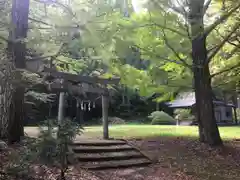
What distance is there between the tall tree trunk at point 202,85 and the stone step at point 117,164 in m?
2.41

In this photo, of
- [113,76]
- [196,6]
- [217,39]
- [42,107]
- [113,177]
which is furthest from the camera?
[42,107]

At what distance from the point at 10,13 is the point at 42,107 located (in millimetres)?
15076

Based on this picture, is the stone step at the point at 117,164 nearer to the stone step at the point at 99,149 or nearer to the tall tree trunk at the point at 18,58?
the stone step at the point at 99,149

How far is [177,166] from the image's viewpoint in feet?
20.4

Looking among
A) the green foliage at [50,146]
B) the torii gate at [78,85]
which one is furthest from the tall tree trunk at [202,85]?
the green foliage at [50,146]

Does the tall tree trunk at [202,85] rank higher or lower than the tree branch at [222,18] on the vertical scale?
lower

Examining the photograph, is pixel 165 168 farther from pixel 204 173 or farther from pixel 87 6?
pixel 87 6

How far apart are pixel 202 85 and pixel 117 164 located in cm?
368

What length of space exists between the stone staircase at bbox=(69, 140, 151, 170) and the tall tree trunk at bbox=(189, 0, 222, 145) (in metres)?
2.27

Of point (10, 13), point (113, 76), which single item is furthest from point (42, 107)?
point (10, 13)

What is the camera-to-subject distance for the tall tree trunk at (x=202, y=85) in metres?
7.80

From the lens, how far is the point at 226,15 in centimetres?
739

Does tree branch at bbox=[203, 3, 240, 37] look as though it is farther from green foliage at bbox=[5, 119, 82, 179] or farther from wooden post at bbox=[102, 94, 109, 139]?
green foliage at bbox=[5, 119, 82, 179]

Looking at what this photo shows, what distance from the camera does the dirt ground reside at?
208 inches
